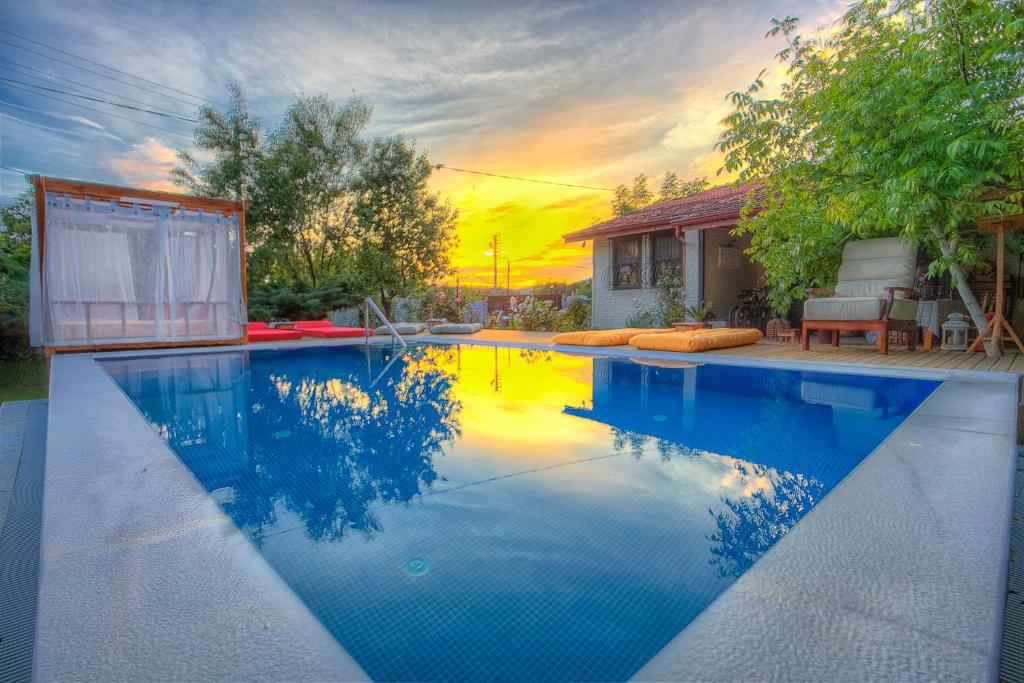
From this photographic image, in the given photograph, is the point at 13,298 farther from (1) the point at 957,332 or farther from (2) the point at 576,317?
(1) the point at 957,332

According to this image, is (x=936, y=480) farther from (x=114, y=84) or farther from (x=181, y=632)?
(x=114, y=84)

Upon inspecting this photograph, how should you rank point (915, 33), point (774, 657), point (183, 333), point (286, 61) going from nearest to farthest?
point (774, 657)
point (915, 33)
point (183, 333)
point (286, 61)

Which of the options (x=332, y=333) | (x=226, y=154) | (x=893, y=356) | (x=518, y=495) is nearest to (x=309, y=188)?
(x=226, y=154)

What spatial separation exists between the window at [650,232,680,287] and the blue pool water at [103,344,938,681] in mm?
6142

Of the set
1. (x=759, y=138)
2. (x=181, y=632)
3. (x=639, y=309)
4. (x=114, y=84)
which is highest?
(x=114, y=84)

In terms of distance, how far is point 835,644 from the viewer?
0.88m

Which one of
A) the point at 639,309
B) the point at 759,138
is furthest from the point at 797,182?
the point at 639,309

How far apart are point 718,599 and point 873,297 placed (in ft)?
20.1

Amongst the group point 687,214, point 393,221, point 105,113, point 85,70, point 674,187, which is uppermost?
point 674,187

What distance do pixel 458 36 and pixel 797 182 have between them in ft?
22.1

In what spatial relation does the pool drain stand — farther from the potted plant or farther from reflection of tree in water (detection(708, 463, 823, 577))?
the potted plant

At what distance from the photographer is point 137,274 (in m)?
7.27

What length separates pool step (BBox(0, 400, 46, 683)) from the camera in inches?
43.5

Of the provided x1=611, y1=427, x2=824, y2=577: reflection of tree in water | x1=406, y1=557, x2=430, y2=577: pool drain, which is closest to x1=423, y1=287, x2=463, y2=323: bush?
x1=611, y1=427, x2=824, y2=577: reflection of tree in water
